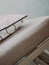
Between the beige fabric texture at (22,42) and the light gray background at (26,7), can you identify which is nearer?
the beige fabric texture at (22,42)

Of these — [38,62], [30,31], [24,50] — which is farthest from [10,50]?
[38,62]

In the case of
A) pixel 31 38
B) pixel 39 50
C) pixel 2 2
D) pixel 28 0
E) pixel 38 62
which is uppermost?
pixel 2 2

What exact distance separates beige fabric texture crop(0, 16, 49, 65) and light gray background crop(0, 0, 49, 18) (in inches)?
35.6

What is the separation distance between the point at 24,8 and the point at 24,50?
1.15 metres

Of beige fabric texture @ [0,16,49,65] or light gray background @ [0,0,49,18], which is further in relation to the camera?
light gray background @ [0,0,49,18]

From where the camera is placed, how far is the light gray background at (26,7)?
6.61 feet

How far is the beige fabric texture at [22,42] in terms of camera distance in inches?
36.6

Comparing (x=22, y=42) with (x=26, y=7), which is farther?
(x=26, y=7)

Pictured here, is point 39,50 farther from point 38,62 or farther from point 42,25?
point 38,62

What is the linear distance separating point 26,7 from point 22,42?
114 cm

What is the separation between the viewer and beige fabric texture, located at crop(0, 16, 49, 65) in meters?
0.93

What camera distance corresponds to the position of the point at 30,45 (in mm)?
1033

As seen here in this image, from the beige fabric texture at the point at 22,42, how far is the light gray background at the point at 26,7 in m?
0.90

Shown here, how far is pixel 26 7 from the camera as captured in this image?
207 cm
